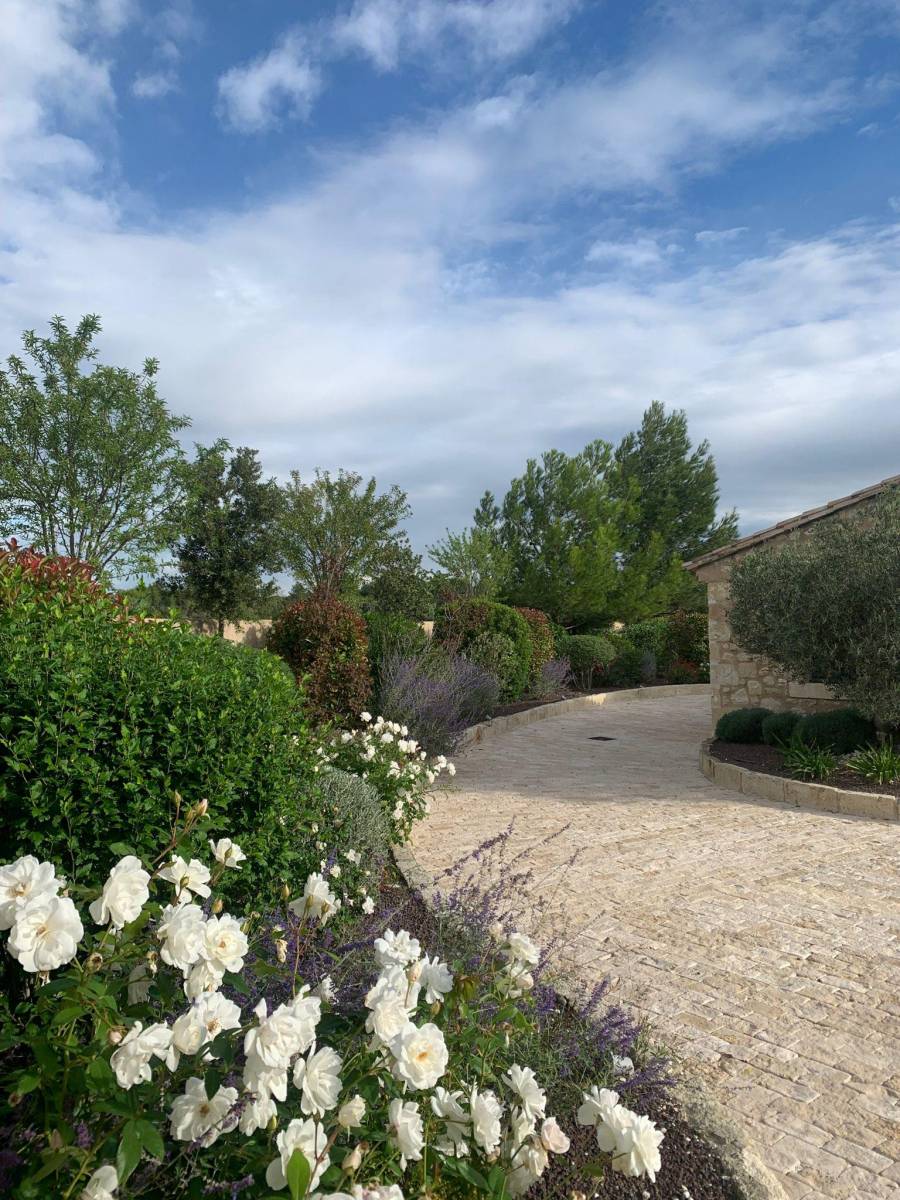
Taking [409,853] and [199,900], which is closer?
[199,900]

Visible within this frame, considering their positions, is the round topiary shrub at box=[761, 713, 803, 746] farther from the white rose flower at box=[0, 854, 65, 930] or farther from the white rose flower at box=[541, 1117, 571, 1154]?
the white rose flower at box=[0, 854, 65, 930]

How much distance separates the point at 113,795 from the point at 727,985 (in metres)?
2.87

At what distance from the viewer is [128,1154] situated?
1.27 m

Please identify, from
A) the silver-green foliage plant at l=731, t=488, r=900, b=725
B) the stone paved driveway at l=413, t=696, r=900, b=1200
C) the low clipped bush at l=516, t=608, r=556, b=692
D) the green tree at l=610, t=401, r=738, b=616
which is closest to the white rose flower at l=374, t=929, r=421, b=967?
the stone paved driveway at l=413, t=696, r=900, b=1200

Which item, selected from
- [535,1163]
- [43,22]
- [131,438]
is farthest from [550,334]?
[131,438]

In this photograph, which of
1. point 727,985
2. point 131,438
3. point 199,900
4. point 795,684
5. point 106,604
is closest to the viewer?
point 199,900

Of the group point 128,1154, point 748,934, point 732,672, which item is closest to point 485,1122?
point 128,1154

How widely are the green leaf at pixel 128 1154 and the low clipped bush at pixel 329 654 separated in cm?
731

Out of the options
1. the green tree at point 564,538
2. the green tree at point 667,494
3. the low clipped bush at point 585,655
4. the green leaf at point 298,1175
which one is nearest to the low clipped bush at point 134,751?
the green leaf at point 298,1175

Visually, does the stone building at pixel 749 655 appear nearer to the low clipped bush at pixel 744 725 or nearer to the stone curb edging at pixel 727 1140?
the low clipped bush at pixel 744 725

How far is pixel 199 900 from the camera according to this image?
10.9 feet

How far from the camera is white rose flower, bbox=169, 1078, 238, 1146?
1.40 m

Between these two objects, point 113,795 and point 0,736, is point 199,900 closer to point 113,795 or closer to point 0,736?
point 113,795

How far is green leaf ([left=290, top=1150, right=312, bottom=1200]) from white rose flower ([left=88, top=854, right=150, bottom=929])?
553mm
